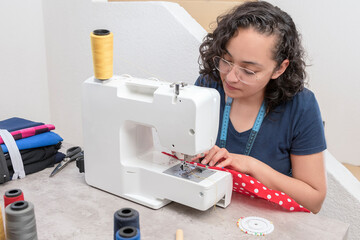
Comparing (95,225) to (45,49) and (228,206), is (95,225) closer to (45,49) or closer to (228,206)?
(228,206)

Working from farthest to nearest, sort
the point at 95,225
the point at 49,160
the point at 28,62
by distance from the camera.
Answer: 1. the point at 28,62
2. the point at 49,160
3. the point at 95,225

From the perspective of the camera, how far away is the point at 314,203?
1.34 meters

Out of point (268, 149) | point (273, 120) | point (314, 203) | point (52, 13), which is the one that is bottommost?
point (314, 203)

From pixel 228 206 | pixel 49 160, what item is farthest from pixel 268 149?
pixel 49 160

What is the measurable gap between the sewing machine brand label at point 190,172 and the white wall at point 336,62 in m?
2.14

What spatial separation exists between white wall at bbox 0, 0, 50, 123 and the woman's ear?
170 centimetres

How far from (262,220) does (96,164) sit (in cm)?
57

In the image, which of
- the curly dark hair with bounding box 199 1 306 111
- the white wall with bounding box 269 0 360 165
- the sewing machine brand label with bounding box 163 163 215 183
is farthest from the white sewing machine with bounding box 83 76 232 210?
the white wall with bounding box 269 0 360 165

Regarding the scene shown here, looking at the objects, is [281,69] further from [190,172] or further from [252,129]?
[190,172]

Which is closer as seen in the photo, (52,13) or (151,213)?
(151,213)

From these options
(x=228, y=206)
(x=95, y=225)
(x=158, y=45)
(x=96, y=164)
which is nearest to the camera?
(x=95, y=225)

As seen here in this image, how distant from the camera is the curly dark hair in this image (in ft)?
4.13

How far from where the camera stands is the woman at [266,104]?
4.10ft

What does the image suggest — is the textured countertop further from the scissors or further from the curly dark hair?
the curly dark hair
